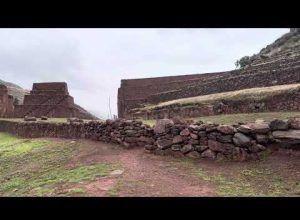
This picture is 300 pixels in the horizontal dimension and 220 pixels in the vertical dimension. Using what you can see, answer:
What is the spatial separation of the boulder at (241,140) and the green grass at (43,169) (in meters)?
2.70

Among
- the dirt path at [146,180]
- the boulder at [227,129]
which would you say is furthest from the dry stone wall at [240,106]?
the dirt path at [146,180]

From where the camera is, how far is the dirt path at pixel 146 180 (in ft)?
23.0

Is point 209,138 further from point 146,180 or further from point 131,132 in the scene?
point 131,132

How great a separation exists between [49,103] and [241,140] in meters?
25.1

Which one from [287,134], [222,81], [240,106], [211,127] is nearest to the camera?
[287,134]

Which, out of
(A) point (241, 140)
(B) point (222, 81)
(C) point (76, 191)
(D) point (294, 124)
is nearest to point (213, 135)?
(A) point (241, 140)

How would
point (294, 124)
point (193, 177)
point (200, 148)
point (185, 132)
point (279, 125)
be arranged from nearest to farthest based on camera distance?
point (193, 177) → point (294, 124) → point (279, 125) → point (200, 148) → point (185, 132)

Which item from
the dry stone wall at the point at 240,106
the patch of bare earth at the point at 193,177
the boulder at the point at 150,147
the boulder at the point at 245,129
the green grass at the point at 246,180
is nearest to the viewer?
the green grass at the point at 246,180

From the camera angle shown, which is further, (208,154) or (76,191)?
(208,154)

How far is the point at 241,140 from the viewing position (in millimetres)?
8914

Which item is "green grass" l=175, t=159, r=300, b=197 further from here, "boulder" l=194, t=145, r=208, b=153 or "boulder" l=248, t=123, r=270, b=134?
"boulder" l=248, t=123, r=270, b=134

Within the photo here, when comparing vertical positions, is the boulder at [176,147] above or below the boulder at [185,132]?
below

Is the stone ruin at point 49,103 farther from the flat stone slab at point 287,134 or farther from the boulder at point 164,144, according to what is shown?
the flat stone slab at point 287,134

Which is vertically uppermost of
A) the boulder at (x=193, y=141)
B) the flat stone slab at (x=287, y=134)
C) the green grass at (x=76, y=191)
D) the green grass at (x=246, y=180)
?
the flat stone slab at (x=287, y=134)
